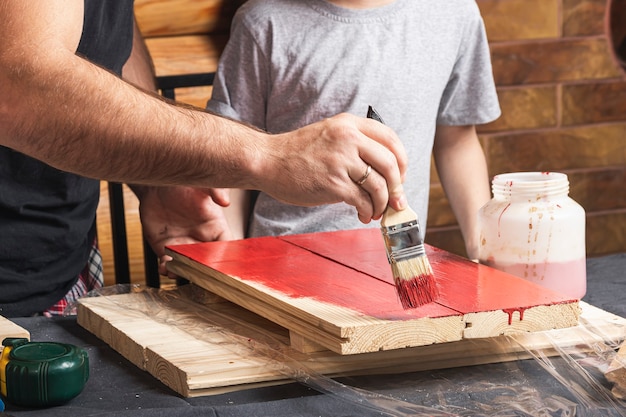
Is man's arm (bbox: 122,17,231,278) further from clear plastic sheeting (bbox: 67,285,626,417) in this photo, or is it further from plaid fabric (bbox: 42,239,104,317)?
clear plastic sheeting (bbox: 67,285,626,417)

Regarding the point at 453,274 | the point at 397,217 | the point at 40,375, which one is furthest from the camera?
the point at 453,274

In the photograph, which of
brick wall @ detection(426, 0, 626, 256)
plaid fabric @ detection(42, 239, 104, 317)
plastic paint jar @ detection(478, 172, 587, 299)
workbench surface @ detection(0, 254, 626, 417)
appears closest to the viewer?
workbench surface @ detection(0, 254, 626, 417)

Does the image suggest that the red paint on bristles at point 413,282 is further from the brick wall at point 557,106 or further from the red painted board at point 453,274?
the brick wall at point 557,106

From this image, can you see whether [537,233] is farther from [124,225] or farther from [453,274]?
[124,225]

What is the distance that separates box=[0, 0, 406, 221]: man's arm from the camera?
971 millimetres

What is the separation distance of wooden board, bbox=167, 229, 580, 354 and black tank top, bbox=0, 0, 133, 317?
12.5 inches

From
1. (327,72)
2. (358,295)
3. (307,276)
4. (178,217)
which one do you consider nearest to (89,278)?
(178,217)

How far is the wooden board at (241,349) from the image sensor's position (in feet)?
3.05

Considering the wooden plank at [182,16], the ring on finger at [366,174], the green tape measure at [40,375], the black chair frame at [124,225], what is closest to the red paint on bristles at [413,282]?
the ring on finger at [366,174]

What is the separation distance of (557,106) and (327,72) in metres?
1.10

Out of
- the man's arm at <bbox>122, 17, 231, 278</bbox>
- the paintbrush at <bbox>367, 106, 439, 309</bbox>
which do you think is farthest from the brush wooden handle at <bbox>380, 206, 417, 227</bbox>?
the man's arm at <bbox>122, 17, 231, 278</bbox>

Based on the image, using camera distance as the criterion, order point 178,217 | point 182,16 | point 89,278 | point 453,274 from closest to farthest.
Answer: point 453,274, point 178,217, point 89,278, point 182,16

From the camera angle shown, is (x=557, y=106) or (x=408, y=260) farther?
(x=557, y=106)

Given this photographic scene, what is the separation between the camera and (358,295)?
0.99m
